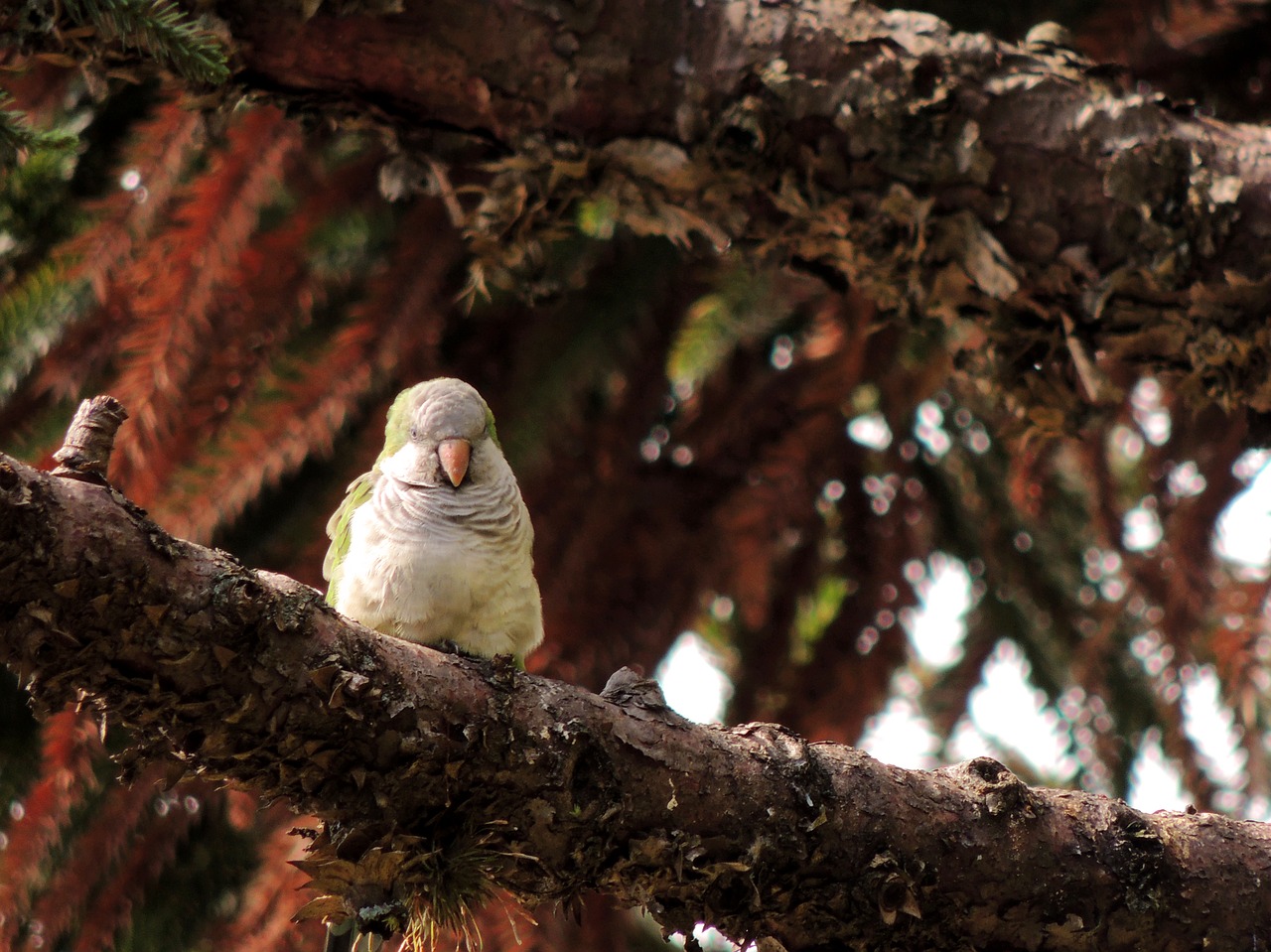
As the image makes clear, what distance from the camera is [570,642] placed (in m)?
3.12

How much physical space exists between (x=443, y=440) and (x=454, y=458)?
69mm

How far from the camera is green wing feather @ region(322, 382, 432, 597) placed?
8.45 ft

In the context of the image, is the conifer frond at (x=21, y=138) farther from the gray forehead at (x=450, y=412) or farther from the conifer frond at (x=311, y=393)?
the conifer frond at (x=311, y=393)

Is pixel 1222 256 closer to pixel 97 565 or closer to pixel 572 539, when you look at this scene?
pixel 572 539

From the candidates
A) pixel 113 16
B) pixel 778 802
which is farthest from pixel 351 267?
pixel 778 802

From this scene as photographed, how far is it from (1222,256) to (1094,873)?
131 centimetres

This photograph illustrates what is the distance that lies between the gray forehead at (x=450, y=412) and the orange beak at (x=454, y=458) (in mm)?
34

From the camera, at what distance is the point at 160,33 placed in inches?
63.6

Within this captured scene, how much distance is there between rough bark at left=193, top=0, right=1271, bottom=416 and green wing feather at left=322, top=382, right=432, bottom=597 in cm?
36

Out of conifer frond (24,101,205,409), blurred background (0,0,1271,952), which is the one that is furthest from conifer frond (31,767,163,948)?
conifer frond (24,101,205,409)

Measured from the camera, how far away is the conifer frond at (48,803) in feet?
8.51

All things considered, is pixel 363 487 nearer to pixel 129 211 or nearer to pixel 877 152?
pixel 129 211

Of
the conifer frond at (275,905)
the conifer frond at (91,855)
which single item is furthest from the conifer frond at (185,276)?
the conifer frond at (275,905)

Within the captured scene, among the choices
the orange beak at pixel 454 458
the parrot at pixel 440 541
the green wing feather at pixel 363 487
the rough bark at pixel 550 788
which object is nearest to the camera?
the rough bark at pixel 550 788
